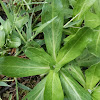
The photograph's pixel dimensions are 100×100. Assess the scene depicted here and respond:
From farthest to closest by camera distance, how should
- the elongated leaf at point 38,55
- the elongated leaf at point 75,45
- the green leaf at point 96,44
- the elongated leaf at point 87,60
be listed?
the elongated leaf at point 87,60, the green leaf at point 96,44, the elongated leaf at point 38,55, the elongated leaf at point 75,45

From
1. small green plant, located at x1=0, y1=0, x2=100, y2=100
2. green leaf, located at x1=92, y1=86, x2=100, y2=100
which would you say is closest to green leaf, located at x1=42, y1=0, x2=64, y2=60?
small green plant, located at x1=0, y1=0, x2=100, y2=100

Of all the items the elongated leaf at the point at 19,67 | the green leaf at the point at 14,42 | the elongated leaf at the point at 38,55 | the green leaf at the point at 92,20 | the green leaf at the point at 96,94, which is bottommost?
the green leaf at the point at 96,94

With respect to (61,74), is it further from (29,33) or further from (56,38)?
(29,33)

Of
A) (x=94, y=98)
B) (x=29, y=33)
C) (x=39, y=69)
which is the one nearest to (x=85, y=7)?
(x=29, y=33)

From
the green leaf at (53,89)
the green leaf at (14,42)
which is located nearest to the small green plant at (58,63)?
the green leaf at (53,89)

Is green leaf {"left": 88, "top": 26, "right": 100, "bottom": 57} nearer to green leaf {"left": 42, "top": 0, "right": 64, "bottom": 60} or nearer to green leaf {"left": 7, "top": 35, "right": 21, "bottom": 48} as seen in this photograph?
green leaf {"left": 42, "top": 0, "right": 64, "bottom": 60}

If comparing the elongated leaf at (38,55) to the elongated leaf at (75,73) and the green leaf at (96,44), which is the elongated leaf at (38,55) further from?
the green leaf at (96,44)

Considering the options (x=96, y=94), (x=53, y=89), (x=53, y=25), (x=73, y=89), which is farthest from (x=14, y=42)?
(x=96, y=94)
